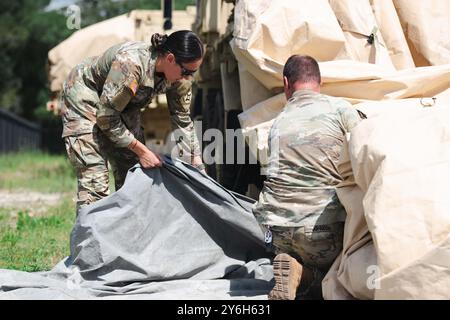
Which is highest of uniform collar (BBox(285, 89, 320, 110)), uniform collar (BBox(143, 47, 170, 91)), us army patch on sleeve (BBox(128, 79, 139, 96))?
uniform collar (BBox(143, 47, 170, 91))

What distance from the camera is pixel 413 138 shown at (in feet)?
13.9

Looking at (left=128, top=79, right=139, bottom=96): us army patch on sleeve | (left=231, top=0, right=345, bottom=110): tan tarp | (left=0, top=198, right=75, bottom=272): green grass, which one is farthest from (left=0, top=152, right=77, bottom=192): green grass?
(left=128, top=79, right=139, bottom=96): us army patch on sleeve

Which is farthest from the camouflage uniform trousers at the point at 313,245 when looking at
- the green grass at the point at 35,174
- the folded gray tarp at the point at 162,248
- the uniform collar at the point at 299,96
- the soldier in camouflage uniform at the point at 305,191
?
the green grass at the point at 35,174

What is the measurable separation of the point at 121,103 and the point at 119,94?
0.22ft

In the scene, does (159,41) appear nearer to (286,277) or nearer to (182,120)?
(182,120)

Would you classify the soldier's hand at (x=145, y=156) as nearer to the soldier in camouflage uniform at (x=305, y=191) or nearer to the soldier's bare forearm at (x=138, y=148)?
the soldier's bare forearm at (x=138, y=148)

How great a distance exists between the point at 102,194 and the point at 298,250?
4.93ft

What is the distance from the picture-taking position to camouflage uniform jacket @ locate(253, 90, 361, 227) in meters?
4.68

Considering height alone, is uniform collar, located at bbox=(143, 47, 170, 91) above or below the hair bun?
below

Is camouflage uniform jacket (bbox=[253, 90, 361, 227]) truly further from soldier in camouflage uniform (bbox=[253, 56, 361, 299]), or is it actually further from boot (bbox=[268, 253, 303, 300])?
boot (bbox=[268, 253, 303, 300])

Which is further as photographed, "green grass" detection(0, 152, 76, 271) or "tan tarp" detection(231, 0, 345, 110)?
"green grass" detection(0, 152, 76, 271)

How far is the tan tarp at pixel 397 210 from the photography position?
391 centimetres

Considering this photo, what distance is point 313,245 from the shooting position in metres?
4.70
